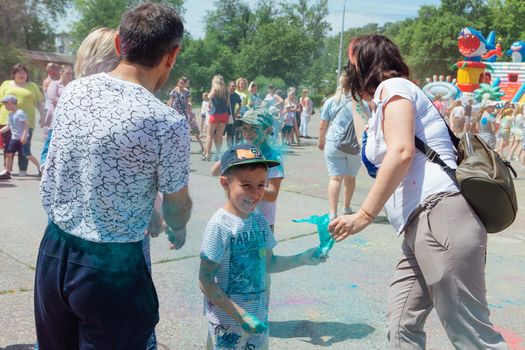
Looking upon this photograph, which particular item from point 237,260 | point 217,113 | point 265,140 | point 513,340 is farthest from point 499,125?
point 237,260

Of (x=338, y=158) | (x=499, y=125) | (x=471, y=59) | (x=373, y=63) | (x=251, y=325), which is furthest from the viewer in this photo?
(x=471, y=59)

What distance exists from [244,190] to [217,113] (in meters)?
9.02

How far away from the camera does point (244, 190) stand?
2.57 metres

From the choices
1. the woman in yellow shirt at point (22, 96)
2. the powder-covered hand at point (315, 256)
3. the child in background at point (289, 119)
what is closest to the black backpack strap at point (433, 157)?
the powder-covered hand at point (315, 256)

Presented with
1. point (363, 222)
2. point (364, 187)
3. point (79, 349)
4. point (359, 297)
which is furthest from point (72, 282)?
point (364, 187)

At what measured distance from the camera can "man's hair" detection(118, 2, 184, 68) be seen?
6.42 ft

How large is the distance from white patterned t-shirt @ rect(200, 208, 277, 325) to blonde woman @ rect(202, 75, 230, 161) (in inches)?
344

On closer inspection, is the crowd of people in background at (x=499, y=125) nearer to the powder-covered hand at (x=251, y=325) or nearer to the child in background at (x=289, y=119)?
the child in background at (x=289, y=119)

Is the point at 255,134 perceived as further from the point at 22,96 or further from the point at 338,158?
the point at 22,96

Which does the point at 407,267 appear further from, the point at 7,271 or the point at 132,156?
the point at 7,271

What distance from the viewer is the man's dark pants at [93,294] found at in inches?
76.1

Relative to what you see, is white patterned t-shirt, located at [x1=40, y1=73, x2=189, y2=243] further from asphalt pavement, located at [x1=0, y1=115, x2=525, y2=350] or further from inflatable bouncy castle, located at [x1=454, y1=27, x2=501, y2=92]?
inflatable bouncy castle, located at [x1=454, y1=27, x2=501, y2=92]

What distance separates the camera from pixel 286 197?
820cm

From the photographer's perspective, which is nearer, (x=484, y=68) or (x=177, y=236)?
(x=177, y=236)
